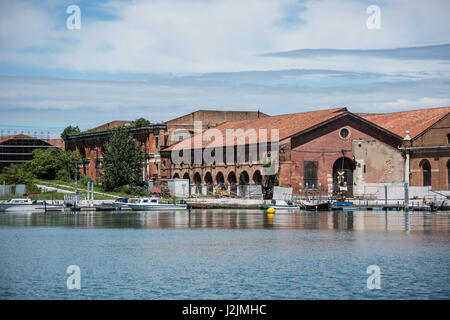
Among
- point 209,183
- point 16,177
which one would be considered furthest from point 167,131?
point 16,177

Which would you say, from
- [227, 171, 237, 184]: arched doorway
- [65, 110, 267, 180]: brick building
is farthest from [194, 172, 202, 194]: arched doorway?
[65, 110, 267, 180]: brick building

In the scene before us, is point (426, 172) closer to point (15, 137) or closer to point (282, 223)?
point (282, 223)

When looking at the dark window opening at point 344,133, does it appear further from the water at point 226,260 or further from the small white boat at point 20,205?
the small white boat at point 20,205

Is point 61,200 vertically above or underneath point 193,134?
underneath

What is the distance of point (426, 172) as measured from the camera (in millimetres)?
81188

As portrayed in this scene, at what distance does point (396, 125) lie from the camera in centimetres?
8906

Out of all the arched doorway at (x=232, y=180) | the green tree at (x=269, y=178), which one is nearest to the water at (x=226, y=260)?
the green tree at (x=269, y=178)

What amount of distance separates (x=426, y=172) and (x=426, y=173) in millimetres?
128

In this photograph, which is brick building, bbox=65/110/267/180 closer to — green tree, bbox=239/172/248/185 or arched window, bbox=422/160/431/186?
green tree, bbox=239/172/248/185

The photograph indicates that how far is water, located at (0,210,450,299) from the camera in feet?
85.0

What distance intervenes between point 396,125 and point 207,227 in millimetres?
44339

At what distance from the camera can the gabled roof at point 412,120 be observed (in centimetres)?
8331
